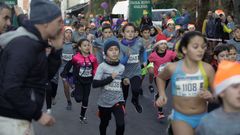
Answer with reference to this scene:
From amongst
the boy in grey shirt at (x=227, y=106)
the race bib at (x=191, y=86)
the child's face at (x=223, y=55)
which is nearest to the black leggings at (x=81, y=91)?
the child's face at (x=223, y=55)

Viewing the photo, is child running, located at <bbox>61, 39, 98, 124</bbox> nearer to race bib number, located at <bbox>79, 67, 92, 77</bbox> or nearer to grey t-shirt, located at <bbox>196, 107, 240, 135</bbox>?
race bib number, located at <bbox>79, 67, 92, 77</bbox>

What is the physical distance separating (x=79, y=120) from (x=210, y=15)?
35.9ft

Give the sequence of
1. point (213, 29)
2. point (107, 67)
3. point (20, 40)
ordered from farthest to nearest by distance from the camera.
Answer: point (213, 29) → point (107, 67) → point (20, 40)

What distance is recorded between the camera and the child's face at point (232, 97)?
3576 millimetres

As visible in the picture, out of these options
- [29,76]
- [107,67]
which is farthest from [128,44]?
[29,76]

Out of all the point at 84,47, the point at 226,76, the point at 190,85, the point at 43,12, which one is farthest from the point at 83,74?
the point at 226,76

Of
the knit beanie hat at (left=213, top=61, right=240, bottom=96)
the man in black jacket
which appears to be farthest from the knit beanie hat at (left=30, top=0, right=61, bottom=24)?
the knit beanie hat at (left=213, top=61, right=240, bottom=96)

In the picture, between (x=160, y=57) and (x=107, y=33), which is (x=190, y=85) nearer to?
(x=160, y=57)

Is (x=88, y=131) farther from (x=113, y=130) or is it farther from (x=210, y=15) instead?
(x=210, y=15)

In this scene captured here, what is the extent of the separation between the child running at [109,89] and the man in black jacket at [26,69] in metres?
2.83

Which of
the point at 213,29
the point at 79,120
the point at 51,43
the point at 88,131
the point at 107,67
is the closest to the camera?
the point at 51,43

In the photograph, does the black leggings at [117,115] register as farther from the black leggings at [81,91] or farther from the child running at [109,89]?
the black leggings at [81,91]

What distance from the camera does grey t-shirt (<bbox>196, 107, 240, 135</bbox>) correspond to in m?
3.56

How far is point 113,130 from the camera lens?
8.20 m
